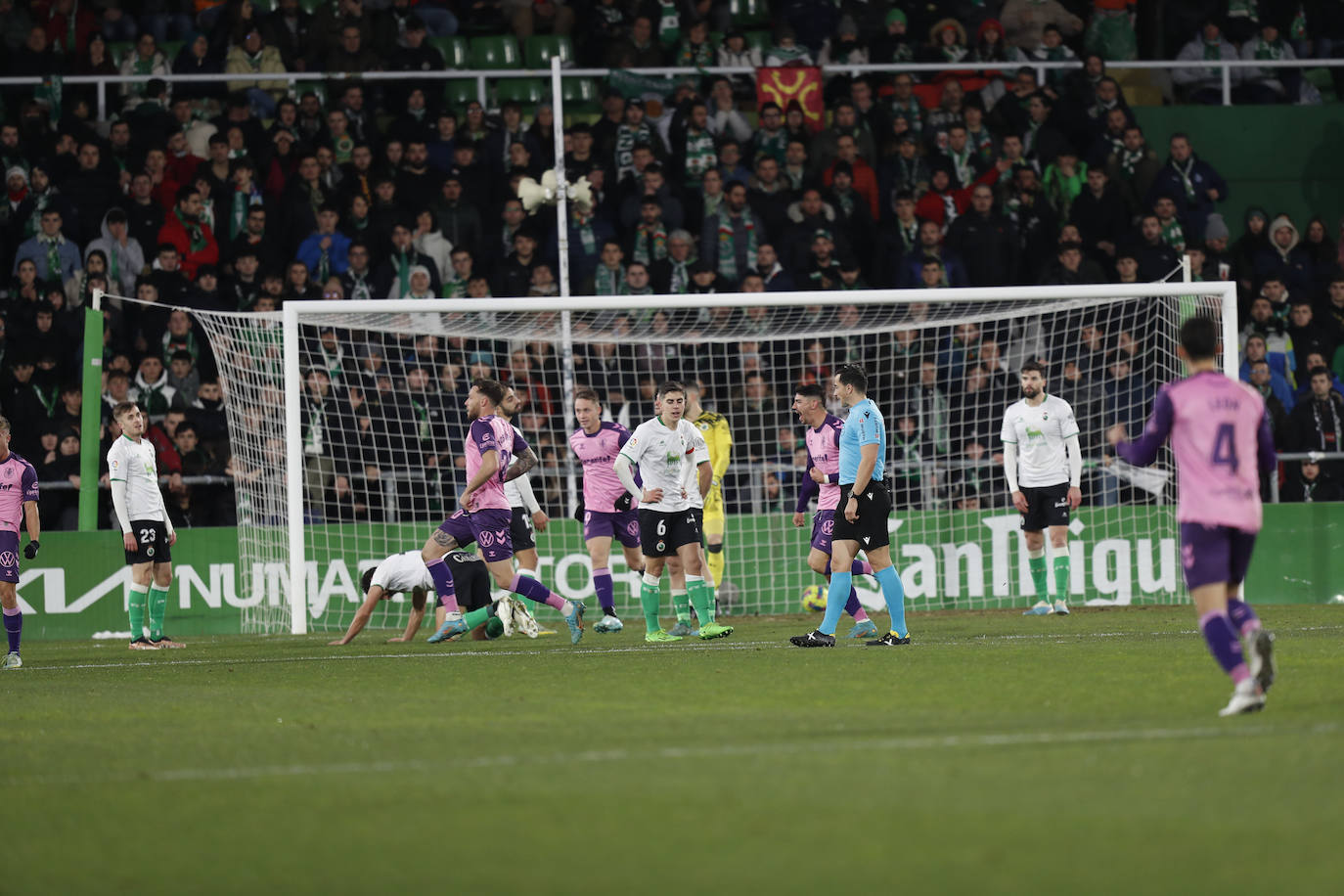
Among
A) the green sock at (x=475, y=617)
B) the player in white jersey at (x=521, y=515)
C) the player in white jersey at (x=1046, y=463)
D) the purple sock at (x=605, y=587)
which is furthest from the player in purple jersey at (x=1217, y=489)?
the player in white jersey at (x=1046, y=463)

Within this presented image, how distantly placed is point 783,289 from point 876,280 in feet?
4.14

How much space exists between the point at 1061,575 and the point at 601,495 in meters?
4.71

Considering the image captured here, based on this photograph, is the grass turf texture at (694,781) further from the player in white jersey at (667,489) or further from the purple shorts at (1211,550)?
the player in white jersey at (667,489)

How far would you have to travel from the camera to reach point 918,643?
41.5 feet

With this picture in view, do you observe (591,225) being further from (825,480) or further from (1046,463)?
(825,480)

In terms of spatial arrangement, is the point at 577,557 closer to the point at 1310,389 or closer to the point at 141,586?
the point at 141,586

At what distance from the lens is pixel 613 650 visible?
12.8m

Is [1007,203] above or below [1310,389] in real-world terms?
above

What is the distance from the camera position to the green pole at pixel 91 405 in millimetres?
16375

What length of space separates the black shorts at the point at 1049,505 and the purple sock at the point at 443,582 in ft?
18.8

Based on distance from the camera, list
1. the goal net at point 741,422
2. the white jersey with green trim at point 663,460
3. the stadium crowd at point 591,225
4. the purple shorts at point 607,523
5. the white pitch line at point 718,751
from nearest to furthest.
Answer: the white pitch line at point 718,751 < the white jersey with green trim at point 663,460 < the purple shorts at point 607,523 < the goal net at point 741,422 < the stadium crowd at point 591,225

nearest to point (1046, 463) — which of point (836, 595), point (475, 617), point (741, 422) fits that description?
point (741, 422)

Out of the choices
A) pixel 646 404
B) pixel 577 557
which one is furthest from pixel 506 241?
pixel 577 557

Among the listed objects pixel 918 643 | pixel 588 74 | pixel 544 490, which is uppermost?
pixel 588 74
